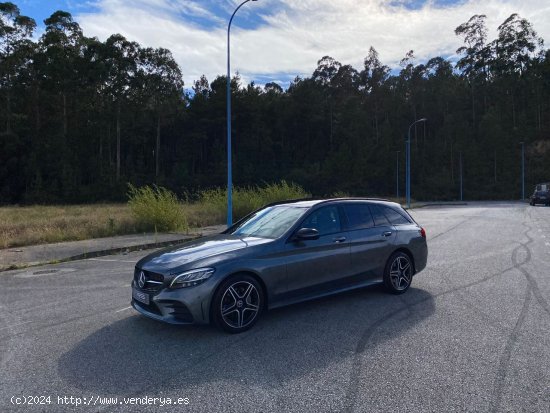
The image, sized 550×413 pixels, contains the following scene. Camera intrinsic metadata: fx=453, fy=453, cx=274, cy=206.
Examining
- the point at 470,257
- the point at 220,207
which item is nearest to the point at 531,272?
the point at 470,257

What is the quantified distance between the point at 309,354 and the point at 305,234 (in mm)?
1626

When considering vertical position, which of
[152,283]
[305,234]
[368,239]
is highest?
[305,234]

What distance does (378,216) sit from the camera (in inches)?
279

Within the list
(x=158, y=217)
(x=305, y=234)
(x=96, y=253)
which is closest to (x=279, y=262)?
(x=305, y=234)

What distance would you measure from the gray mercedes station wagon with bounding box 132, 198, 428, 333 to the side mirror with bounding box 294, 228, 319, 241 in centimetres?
1

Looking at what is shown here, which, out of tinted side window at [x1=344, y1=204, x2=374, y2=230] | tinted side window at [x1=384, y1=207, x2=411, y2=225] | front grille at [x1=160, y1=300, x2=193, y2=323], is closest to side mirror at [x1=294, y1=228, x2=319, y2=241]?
tinted side window at [x1=344, y1=204, x2=374, y2=230]

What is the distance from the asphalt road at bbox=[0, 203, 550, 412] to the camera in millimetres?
3668

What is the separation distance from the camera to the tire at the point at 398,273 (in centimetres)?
688

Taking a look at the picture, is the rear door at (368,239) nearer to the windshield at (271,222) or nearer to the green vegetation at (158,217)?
the windshield at (271,222)

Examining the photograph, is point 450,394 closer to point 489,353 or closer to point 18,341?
point 489,353

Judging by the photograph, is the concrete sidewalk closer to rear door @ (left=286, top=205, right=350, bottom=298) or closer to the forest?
rear door @ (left=286, top=205, right=350, bottom=298)

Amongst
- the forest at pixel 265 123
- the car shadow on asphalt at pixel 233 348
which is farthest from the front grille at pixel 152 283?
the forest at pixel 265 123

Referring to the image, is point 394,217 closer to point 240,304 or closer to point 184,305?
point 240,304

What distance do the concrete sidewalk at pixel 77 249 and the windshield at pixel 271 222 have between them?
6639 millimetres
